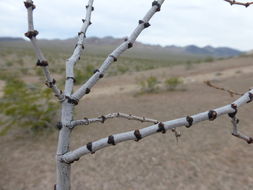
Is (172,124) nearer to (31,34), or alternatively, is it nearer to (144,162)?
(31,34)

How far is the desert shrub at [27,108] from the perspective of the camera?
26.3ft

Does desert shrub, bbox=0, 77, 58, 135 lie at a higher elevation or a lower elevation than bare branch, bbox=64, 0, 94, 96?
lower

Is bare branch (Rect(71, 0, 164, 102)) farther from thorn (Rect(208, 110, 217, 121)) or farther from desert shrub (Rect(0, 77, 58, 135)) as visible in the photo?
desert shrub (Rect(0, 77, 58, 135))

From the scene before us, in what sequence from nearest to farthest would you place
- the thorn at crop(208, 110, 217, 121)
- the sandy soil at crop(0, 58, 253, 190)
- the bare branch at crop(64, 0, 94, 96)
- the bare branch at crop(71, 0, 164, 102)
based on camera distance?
the thorn at crop(208, 110, 217, 121) < the bare branch at crop(71, 0, 164, 102) < the bare branch at crop(64, 0, 94, 96) < the sandy soil at crop(0, 58, 253, 190)

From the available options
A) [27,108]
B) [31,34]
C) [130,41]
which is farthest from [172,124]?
[27,108]

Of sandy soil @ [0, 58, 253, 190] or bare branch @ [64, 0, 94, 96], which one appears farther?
sandy soil @ [0, 58, 253, 190]

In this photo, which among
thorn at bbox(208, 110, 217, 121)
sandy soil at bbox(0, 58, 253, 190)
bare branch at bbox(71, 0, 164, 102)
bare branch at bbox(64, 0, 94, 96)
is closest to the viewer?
thorn at bbox(208, 110, 217, 121)

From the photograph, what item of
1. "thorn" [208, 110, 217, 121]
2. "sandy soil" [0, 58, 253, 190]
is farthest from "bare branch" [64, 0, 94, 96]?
"sandy soil" [0, 58, 253, 190]

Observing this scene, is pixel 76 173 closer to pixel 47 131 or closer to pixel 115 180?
pixel 115 180

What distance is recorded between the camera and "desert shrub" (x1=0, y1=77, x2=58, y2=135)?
26.3 ft

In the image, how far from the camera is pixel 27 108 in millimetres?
8023

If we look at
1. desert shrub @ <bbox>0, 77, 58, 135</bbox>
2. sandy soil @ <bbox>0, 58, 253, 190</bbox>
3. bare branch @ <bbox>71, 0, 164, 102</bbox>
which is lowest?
sandy soil @ <bbox>0, 58, 253, 190</bbox>

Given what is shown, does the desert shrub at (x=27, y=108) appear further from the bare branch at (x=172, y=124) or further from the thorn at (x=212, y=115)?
the thorn at (x=212, y=115)

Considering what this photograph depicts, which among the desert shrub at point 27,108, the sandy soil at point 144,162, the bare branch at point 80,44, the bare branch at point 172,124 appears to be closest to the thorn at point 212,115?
the bare branch at point 172,124
